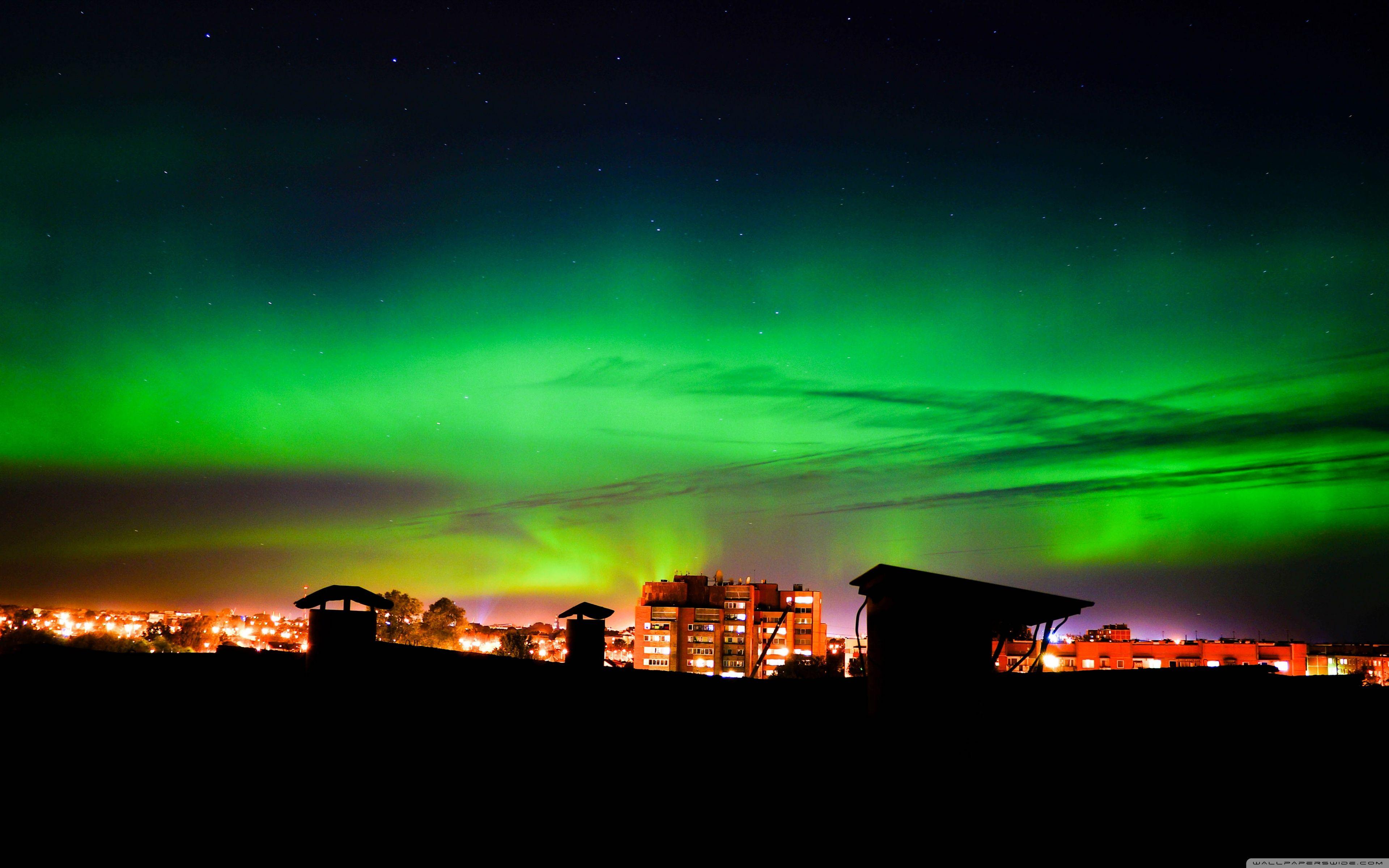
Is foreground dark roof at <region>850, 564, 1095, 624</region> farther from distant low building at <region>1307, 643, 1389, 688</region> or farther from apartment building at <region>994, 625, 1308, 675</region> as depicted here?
distant low building at <region>1307, 643, 1389, 688</region>

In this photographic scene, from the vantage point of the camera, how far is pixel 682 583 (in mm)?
152250

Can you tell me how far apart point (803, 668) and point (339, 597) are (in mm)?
96846

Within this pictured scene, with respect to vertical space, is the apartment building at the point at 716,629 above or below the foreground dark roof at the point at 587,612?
below

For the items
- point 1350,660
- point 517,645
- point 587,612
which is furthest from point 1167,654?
point 587,612

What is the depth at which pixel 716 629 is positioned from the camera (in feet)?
465

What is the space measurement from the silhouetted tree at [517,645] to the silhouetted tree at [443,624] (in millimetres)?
9599

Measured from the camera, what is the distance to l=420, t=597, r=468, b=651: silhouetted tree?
96.5m

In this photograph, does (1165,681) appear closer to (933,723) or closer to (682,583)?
(933,723)

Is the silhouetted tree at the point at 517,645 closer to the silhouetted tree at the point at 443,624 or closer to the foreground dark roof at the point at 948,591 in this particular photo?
the silhouetted tree at the point at 443,624

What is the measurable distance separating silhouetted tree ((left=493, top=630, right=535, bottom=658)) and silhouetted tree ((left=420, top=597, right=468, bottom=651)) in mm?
9599

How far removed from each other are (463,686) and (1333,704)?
16378 millimetres

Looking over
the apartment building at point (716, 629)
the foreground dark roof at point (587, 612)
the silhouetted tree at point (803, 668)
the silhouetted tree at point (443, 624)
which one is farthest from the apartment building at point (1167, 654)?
the foreground dark roof at point (587, 612)

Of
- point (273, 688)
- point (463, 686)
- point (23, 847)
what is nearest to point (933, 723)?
point (463, 686)

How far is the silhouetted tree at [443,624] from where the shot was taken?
96.5m
